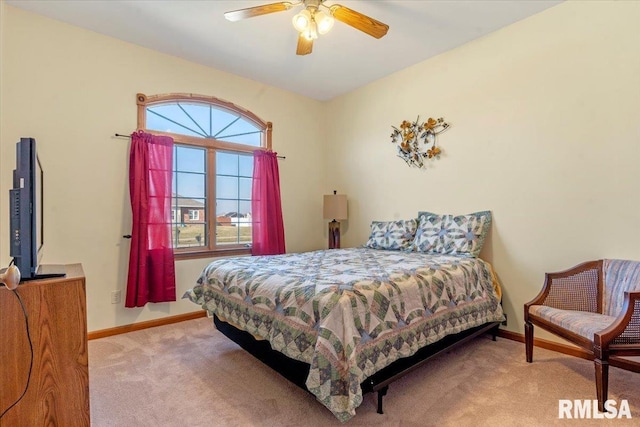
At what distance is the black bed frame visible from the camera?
176cm

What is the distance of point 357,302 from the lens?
1665 millimetres

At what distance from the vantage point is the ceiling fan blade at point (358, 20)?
85.4 inches

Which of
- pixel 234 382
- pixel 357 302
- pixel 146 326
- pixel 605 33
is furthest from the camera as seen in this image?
pixel 146 326

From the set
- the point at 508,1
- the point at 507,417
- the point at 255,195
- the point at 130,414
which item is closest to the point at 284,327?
the point at 130,414

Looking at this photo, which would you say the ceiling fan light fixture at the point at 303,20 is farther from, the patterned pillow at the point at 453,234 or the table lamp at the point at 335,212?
the table lamp at the point at 335,212

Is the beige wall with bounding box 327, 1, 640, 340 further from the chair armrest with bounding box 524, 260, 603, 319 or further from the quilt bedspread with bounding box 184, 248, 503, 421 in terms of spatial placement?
the quilt bedspread with bounding box 184, 248, 503, 421

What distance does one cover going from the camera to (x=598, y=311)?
2.32m

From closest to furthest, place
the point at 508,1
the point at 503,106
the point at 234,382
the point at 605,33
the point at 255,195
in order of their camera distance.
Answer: the point at 234,382 → the point at 605,33 → the point at 508,1 → the point at 503,106 → the point at 255,195

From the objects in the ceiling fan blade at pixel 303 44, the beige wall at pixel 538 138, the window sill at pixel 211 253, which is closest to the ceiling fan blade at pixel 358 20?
the ceiling fan blade at pixel 303 44

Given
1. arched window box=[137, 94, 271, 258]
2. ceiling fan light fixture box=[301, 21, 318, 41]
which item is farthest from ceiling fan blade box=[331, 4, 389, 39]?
arched window box=[137, 94, 271, 258]

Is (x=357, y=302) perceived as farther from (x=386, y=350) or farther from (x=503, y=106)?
(x=503, y=106)

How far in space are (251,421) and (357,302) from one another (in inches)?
34.4

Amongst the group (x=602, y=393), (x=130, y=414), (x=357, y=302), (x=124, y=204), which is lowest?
(x=130, y=414)

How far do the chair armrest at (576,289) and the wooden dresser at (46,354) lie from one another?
284 cm
